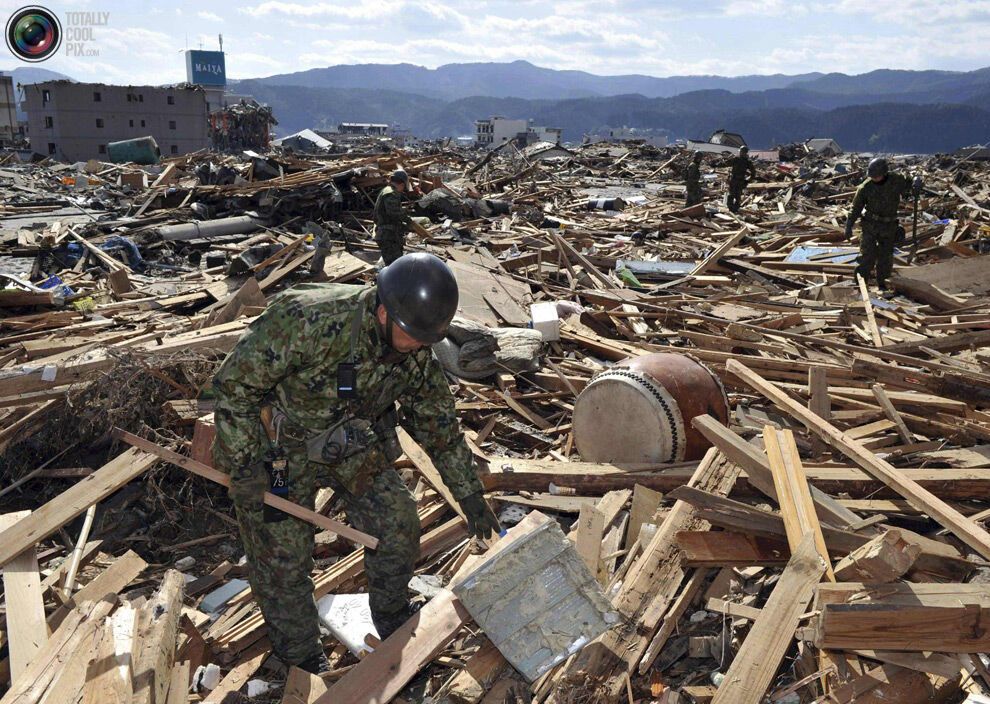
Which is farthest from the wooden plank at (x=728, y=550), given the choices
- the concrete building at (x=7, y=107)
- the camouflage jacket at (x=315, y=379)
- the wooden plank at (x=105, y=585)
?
the concrete building at (x=7, y=107)

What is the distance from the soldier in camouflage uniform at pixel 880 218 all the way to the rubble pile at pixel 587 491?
0.39 meters

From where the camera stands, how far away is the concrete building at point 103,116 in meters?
45.2

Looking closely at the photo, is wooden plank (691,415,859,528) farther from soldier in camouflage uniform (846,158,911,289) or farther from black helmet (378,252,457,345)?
soldier in camouflage uniform (846,158,911,289)

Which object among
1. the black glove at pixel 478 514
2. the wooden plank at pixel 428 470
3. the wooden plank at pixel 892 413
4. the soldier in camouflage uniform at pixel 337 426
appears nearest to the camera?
the soldier in camouflage uniform at pixel 337 426

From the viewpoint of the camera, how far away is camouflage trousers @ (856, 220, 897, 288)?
32.9 ft

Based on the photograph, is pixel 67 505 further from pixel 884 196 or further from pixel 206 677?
pixel 884 196

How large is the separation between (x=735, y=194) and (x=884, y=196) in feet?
23.3

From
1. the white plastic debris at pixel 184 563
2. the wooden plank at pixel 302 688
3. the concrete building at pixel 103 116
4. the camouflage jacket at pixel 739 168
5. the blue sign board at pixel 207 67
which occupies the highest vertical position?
the blue sign board at pixel 207 67

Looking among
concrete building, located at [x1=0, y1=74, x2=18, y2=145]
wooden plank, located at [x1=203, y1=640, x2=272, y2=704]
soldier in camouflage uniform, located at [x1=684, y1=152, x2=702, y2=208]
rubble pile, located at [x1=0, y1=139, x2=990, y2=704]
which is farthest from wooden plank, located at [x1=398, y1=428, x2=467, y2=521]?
concrete building, located at [x1=0, y1=74, x2=18, y2=145]

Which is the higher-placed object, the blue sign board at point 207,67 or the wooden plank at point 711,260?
the blue sign board at point 207,67

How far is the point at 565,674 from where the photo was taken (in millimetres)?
2949

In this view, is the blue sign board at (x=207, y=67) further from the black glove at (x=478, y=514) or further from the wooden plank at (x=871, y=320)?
the black glove at (x=478, y=514)

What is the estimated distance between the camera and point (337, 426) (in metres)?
3.13

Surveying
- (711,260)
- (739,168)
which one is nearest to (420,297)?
(711,260)
